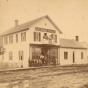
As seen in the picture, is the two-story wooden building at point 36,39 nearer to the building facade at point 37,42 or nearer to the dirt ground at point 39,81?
the building facade at point 37,42

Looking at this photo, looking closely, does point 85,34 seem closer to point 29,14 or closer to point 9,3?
point 29,14

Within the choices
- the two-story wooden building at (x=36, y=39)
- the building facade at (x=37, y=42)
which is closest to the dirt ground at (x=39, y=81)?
the building facade at (x=37, y=42)

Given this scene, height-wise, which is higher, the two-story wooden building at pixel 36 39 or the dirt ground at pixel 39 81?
the two-story wooden building at pixel 36 39

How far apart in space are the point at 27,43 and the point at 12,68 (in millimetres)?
1291

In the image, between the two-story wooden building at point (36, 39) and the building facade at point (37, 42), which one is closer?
the building facade at point (37, 42)

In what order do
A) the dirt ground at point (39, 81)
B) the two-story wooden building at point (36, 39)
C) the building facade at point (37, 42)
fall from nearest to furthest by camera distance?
the dirt ground at point (39, 81) → the building facade at point (37, 42) → the two-story wooden building at point (36, 39)

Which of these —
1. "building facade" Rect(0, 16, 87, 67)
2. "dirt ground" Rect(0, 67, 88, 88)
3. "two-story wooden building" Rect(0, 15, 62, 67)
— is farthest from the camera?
"two-story wooden building" Rect(0, 15, 62, 67)

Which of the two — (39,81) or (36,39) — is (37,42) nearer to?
(36,39)

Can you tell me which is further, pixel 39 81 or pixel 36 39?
pixel 36 39

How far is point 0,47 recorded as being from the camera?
3777 millimetres

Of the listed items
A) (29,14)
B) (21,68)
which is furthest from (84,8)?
(21,68)

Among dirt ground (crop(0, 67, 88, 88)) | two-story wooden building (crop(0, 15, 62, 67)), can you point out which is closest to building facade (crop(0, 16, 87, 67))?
two-story wooden building (crop(0, 15, 62, 67))

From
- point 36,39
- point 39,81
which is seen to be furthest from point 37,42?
point 39,81

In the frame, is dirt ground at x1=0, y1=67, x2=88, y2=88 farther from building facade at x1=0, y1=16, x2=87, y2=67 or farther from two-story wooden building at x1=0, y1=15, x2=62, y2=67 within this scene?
two-story wooden building at x1=0, y1=15, x2=62, y2=67
